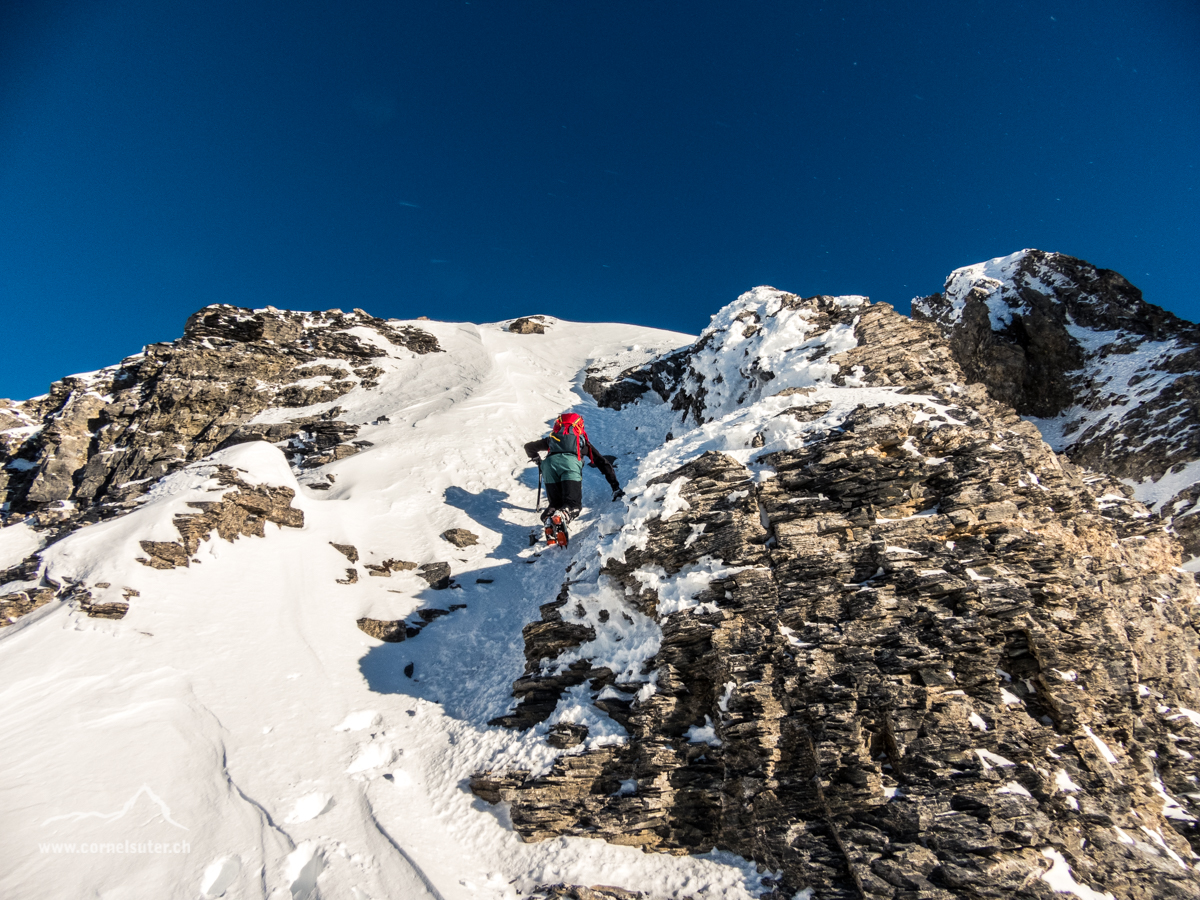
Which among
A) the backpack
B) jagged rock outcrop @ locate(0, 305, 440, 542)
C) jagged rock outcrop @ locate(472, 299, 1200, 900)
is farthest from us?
jagged rock outcrop @ locate(0, 305, 440, 542)

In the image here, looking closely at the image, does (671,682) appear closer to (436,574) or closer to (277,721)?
(277,721)

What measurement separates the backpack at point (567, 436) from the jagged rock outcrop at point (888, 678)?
609 cm

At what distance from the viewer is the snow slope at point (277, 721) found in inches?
276

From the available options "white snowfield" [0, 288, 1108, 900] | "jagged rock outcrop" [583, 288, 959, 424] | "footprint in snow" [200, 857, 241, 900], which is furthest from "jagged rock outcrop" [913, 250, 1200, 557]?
"footprint in snow" [200, 857, 241, 900]

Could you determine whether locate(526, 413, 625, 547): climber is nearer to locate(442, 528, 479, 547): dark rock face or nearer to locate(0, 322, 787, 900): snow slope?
locate(0, 322, 787, 900): snow slope

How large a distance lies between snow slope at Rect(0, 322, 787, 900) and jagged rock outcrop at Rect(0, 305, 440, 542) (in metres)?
9.24

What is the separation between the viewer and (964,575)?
815 cm

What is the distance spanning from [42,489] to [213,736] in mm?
26596

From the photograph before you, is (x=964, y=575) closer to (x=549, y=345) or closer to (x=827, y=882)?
(x=827, y=882)

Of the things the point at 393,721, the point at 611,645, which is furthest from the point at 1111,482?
the point at 393,721

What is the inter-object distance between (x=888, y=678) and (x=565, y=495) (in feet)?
34.7

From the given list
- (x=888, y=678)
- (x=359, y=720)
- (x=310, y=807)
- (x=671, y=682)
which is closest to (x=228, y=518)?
(x=359, y=720)

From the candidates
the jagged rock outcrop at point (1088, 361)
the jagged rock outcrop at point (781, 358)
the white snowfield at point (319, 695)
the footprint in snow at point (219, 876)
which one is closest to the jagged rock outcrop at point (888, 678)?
the white snowfield at point (319, 695)

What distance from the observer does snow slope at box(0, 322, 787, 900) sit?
23.0 feet
